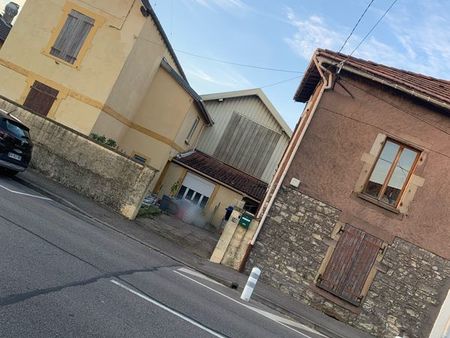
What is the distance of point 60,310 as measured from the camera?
476 centimetres

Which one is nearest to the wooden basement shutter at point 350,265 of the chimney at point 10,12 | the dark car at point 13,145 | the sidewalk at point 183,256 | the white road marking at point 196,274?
the sidewalk at point 183,256

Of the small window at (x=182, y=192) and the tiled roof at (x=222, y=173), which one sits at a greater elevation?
the tiled roof at (x=222, y=173)

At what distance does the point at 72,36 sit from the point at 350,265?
15042mm

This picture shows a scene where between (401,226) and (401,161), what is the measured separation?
1.84 metres

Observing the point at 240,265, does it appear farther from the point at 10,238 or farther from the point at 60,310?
the point at 60,310

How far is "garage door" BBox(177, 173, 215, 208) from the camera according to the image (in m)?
23.4

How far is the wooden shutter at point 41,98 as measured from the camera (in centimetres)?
1878

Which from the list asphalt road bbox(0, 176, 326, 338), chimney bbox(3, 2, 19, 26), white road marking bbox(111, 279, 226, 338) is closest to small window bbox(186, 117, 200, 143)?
asphalt road bbox(0, 176, 326, 338)

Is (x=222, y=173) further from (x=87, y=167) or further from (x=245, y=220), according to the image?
(x=245, y=220)

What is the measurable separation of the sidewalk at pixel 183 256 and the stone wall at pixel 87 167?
0.53 meters

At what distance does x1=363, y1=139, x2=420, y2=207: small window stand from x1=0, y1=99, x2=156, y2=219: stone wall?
22.1 feet

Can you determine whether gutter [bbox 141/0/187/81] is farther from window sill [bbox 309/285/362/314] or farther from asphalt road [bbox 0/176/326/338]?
window sill [bbox 309/285/362/314]

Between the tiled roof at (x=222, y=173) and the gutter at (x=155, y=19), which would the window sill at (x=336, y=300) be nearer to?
the tiled roof at (x=222, y=173)

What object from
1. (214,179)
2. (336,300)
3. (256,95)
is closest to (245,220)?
(336,300)
